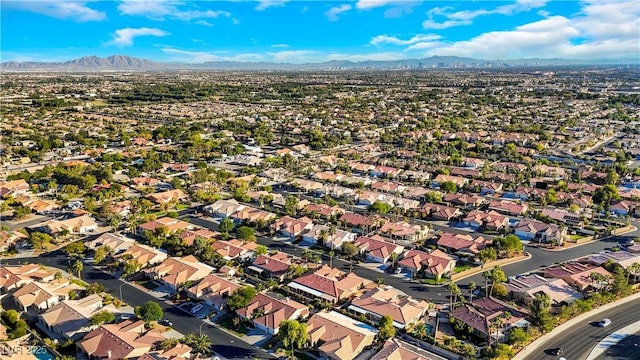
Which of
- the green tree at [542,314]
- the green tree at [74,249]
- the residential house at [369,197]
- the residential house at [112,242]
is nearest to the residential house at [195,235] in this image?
the residential house at [112,242]

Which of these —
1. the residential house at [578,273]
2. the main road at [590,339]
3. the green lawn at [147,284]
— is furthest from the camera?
the green lawn at [147,284]

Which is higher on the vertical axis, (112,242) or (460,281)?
(112,242)

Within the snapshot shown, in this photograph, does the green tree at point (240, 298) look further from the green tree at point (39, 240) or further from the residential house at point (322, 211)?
the green tree at point (39, 240)

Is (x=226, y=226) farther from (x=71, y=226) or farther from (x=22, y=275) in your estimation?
(x=22, y=275)

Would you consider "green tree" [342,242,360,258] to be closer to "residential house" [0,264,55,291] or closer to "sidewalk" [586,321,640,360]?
"sidewalk" [586,321,640,360]

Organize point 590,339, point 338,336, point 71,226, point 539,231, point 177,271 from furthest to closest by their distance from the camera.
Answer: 1. point 71,226
2. point 539,231
3. point 177,271
4. point 590,339
5. point 338,336

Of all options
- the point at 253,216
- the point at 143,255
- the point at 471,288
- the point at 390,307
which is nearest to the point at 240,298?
the point at 390,307

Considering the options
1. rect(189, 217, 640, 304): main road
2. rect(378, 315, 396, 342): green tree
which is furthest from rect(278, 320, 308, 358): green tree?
rect(189, 217, 640, 304): main road
